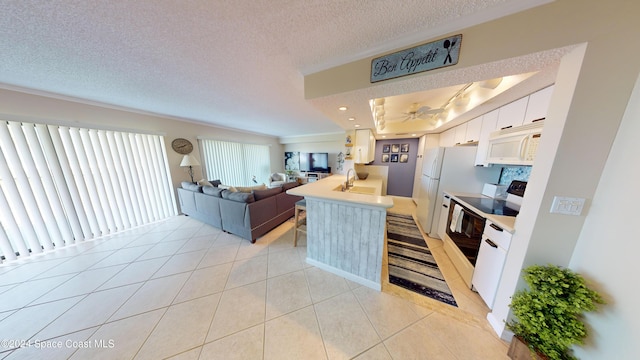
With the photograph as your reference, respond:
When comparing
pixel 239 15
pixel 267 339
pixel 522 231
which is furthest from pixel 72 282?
pixel 522 231

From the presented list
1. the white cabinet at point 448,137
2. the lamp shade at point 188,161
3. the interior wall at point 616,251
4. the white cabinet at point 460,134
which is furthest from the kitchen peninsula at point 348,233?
the lamp shade at point 188,161

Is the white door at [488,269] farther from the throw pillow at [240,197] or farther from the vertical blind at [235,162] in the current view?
the vertical blind at [235,162]

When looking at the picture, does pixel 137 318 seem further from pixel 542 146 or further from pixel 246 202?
pixel 542 146

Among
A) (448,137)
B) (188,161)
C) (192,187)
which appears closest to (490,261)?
(448,137)

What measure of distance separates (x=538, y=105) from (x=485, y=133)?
2.43ft

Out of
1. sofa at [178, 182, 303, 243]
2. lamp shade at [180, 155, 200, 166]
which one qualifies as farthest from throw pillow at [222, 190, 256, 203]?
lamp shade at [180, 155, 200, 166]

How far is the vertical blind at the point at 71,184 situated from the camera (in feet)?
6.81

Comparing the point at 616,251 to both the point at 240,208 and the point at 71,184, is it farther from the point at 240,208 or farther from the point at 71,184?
the point at 71,184

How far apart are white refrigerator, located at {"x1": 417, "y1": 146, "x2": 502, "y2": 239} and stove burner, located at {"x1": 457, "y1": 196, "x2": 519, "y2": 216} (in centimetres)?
→ 43

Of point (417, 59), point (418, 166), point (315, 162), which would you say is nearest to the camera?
point (417, 59)

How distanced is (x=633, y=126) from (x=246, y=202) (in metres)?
3.40

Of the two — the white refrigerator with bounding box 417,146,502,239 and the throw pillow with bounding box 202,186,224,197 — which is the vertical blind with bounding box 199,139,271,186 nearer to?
the throw pillow with bounding box 202,186,224,197

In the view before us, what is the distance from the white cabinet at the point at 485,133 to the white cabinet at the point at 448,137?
827 millimetres

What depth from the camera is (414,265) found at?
2.05 meters
